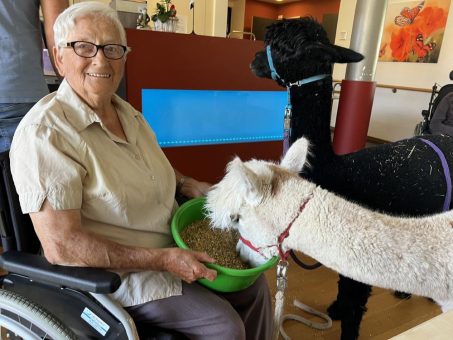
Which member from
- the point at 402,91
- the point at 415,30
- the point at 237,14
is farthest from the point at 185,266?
the point at 237,14

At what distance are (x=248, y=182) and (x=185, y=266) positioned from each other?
0.29 m

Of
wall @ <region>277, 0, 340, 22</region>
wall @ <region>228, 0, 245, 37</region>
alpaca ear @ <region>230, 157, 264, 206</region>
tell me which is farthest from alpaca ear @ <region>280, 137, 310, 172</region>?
wall @ <region>277, 0, 340, 22</region>

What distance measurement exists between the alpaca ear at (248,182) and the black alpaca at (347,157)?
23.9 inches

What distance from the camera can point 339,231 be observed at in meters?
0.82

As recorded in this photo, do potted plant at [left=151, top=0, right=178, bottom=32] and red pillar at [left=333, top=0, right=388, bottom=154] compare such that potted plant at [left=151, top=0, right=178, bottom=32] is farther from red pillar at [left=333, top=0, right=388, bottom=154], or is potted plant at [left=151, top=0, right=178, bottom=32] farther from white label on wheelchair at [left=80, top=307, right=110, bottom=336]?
white label on wheelchair at [left=80, top=307, right=110, bottom=336]

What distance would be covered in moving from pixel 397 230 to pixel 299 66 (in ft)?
2.56

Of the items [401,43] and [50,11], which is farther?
[401,43]

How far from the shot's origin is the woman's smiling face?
37.2 inches

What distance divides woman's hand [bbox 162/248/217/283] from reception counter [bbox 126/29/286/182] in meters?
1.53

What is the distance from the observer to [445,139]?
1.43 meters

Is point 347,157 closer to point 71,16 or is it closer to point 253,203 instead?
point 253,203

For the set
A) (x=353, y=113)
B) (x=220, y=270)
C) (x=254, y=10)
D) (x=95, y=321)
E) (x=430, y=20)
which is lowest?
(x=95, y=321)

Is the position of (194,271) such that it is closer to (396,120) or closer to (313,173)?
(313,173)

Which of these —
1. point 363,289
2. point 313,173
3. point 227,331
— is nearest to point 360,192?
point 313,173
